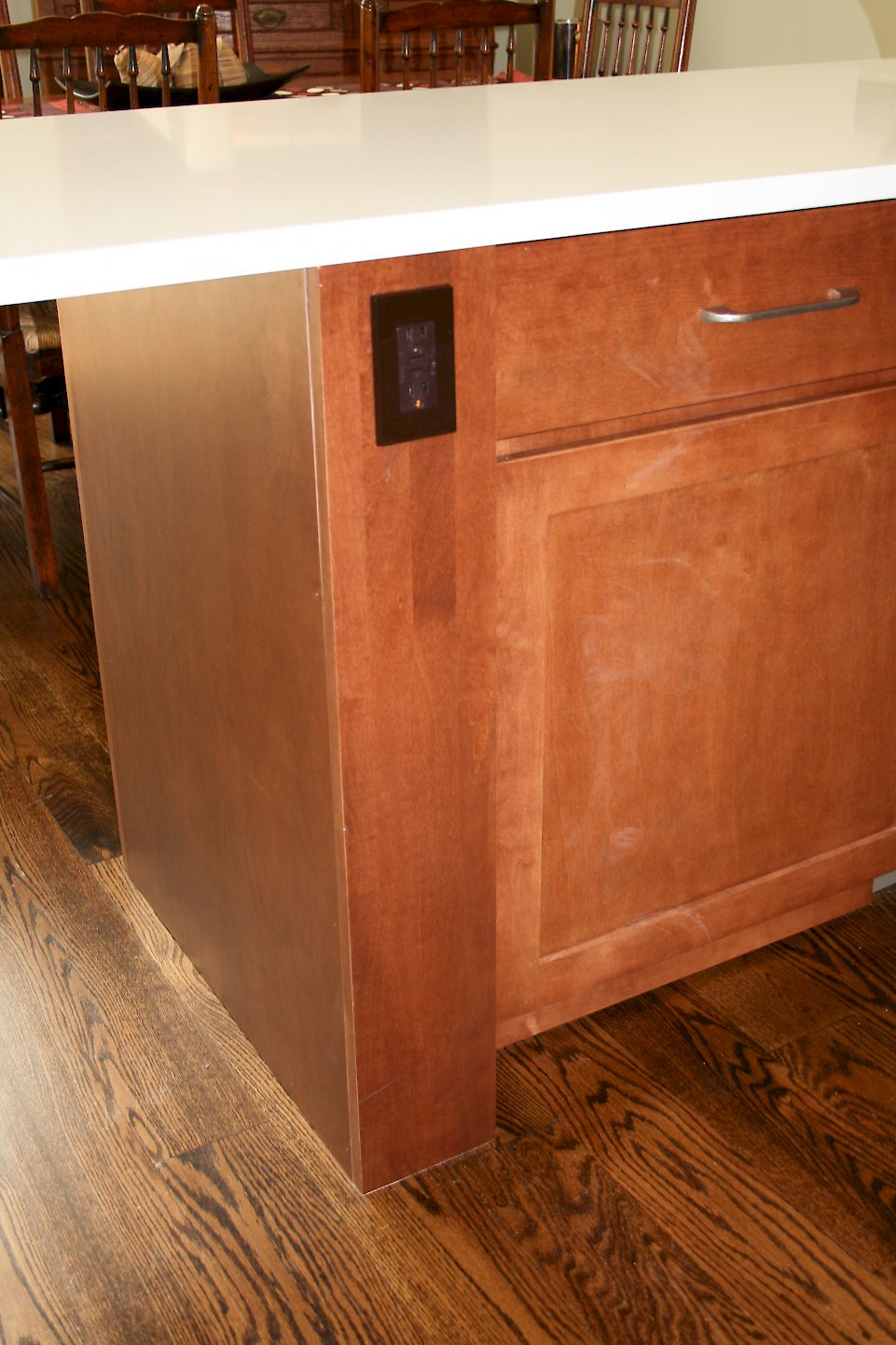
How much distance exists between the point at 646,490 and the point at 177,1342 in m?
0.81

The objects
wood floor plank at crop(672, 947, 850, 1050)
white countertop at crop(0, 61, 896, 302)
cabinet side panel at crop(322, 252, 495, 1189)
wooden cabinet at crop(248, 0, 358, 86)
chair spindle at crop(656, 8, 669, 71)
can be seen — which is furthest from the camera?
wooden cabinet at crop(248, 0, 358, 86)

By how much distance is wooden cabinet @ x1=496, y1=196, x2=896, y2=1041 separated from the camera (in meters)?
1.11

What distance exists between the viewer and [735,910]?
1.47 m

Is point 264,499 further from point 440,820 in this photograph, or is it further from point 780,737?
point 780,737

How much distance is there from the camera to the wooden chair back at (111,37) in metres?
2.22

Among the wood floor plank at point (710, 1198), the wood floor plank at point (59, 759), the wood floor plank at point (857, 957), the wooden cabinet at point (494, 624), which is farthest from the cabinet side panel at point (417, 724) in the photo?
the wood floor plank at point (59, 759)

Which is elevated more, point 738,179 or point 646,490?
point 738,179

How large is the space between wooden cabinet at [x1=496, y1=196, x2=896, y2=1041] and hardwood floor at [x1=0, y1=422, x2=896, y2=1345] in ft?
0.33

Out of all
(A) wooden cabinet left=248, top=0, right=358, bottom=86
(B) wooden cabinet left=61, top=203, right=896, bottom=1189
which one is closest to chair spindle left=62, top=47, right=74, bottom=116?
(B) wooden cabinet left=61, top=203, right=896, bottom=1189

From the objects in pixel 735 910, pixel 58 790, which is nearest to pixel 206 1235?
pixel 735 910

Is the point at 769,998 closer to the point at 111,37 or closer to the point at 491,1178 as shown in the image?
the point at 491,1178

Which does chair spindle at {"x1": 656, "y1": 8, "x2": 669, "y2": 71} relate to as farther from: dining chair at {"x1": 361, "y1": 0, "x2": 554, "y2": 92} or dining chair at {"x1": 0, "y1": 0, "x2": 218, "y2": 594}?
dining chair at {"x1": 0, "y1": 0, "x2": 218, "y2": 594}

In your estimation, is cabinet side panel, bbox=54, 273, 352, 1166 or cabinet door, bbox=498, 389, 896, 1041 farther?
cabinet door, bbox=498, 389, 896, 1041

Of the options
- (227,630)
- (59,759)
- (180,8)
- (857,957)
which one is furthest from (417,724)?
(180,8)
